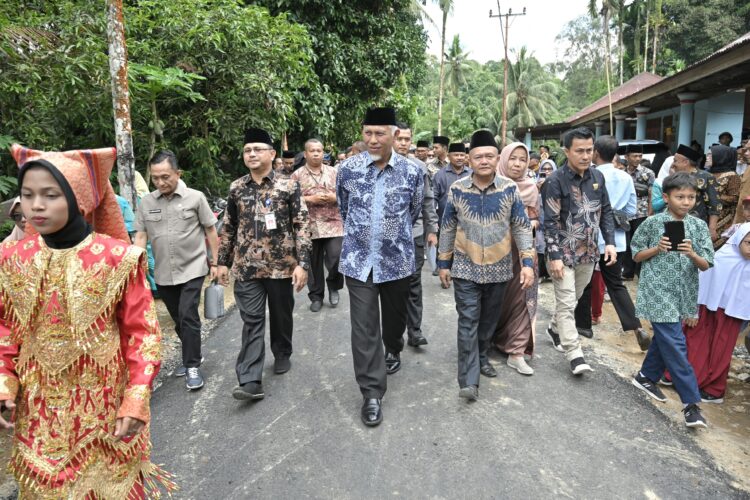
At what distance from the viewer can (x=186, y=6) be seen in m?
6.95

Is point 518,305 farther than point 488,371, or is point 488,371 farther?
point 518,305

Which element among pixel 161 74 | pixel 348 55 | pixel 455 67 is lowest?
pixel 161 74

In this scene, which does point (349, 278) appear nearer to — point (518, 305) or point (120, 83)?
point (518, 305)

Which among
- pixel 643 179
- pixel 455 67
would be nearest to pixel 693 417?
pixel 643 179

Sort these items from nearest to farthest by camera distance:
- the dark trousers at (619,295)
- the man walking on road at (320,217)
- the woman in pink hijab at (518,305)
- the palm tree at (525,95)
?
1. the woman in pink hijab at (518,305)
2. the dark trousers at (619,295)
3. the man walking on road at (320,217)
4. the palm tree at (525,95)

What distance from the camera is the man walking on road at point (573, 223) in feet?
14.5

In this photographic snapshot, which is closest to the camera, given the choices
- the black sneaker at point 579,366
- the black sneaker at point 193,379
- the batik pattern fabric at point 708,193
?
the black sneaker at point 193,379

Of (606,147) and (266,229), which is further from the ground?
(606,147)

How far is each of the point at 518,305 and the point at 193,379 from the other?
112 inches

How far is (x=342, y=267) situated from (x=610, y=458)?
83.3 inches

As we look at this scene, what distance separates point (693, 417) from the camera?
11.4 feet

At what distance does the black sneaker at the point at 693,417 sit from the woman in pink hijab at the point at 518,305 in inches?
46.5

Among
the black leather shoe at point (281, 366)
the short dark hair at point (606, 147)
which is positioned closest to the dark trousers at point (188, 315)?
the black leather shoe at point (281, 366)

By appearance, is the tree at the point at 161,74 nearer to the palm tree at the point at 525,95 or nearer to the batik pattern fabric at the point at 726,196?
the batik pattern fabric at the point at 726,196
